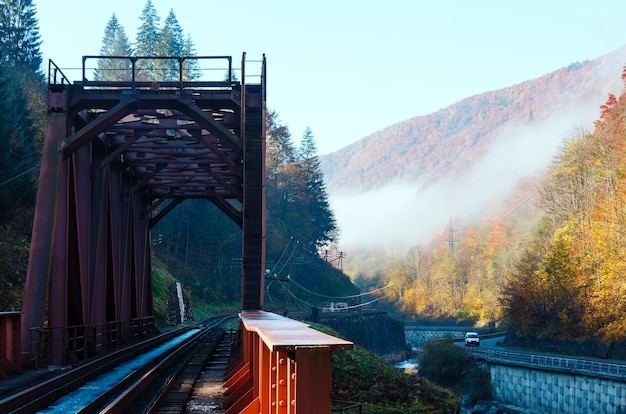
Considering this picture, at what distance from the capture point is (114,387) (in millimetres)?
15234

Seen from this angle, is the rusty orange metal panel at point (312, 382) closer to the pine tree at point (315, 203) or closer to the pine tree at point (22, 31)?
the pine tree at point (22, 31)

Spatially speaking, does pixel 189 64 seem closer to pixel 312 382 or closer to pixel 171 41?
pixel 171 41

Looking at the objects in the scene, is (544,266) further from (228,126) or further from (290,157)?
(290,157)

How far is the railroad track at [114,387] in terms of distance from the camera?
13102 millimetres

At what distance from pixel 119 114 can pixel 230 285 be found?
197 ft

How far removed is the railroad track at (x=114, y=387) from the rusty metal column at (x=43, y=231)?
64.6 inches

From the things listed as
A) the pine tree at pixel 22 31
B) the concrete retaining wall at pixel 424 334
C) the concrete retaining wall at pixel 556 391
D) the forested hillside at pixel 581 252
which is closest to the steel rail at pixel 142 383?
the concrete retaining wall at pixel 556 391

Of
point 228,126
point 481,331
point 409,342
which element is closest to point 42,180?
point 228,126

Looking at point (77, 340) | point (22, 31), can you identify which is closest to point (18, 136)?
point (77, 340)

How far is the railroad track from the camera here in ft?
43.0

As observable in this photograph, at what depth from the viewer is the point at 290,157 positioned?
99188 millimetres

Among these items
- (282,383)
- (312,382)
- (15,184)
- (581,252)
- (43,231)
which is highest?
(15,184)

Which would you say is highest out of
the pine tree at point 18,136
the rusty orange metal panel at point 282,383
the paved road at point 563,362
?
the pine tree at point 18,136

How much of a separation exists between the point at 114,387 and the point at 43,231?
5.34 meters
